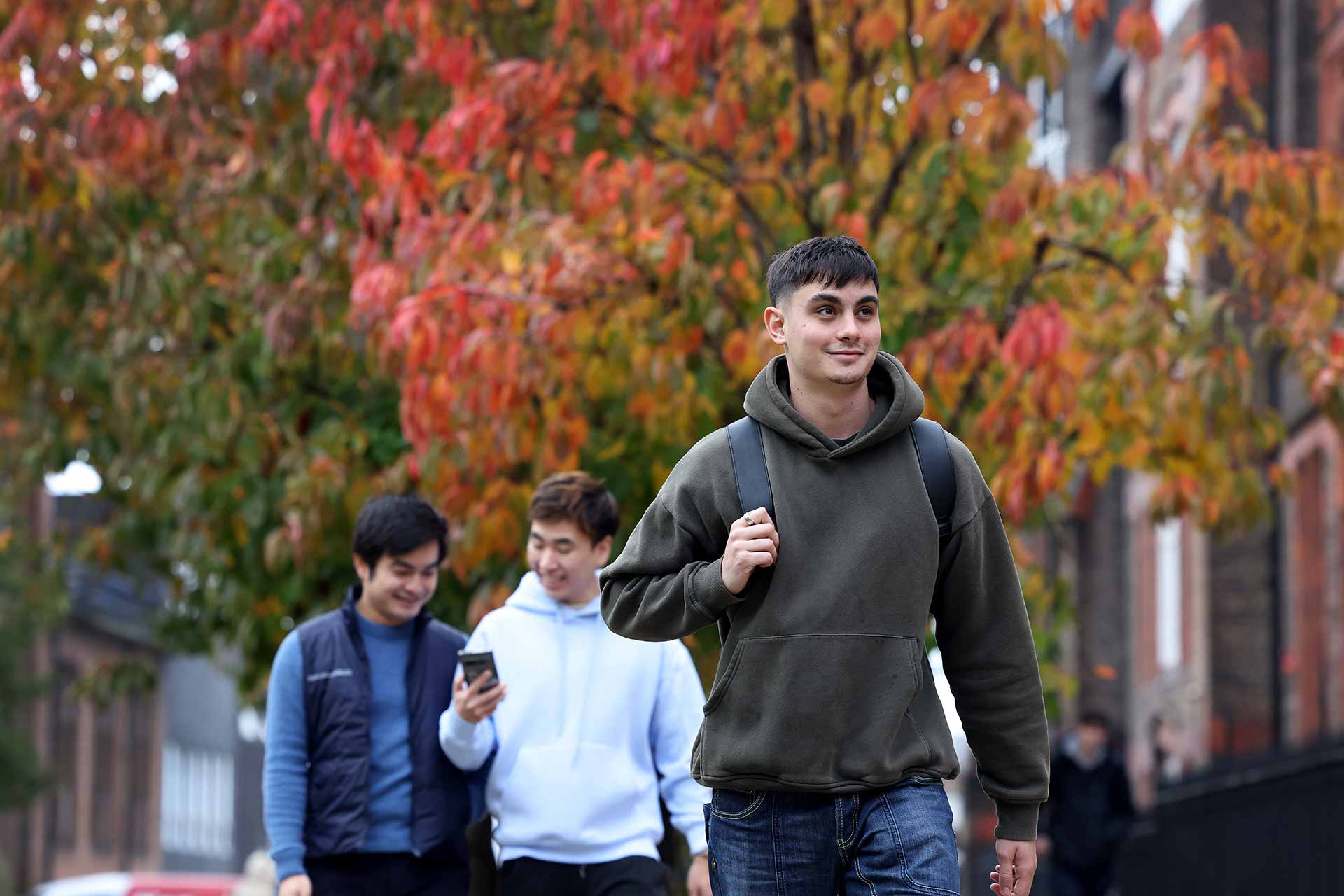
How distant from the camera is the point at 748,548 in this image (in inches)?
168

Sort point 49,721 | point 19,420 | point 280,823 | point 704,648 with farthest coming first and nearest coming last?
point 49,721 → point 19,420 → point 704,648 → point 280,823

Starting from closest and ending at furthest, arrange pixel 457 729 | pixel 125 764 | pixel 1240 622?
pixel 457 729
pixel 1240 622
pixel 125 764

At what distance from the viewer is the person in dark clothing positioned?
50.9 ft

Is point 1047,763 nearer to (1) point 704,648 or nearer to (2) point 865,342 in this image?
(2) point 865,342

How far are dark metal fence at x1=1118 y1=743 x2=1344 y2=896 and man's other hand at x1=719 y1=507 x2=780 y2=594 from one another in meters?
8.77

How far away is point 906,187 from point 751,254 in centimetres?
84

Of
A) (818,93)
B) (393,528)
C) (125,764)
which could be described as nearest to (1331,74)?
(818,93)

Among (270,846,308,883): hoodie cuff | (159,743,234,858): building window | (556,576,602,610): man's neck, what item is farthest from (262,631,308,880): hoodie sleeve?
(159,743,234,858): building window

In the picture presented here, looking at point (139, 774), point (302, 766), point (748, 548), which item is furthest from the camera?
point (139, 774)

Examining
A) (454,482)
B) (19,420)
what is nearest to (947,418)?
(454,482)

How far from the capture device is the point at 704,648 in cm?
999

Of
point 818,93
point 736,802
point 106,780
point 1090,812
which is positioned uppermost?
point 818,93

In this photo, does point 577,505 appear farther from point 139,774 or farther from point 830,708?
point 139,774

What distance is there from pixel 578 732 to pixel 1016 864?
81.2 inches
